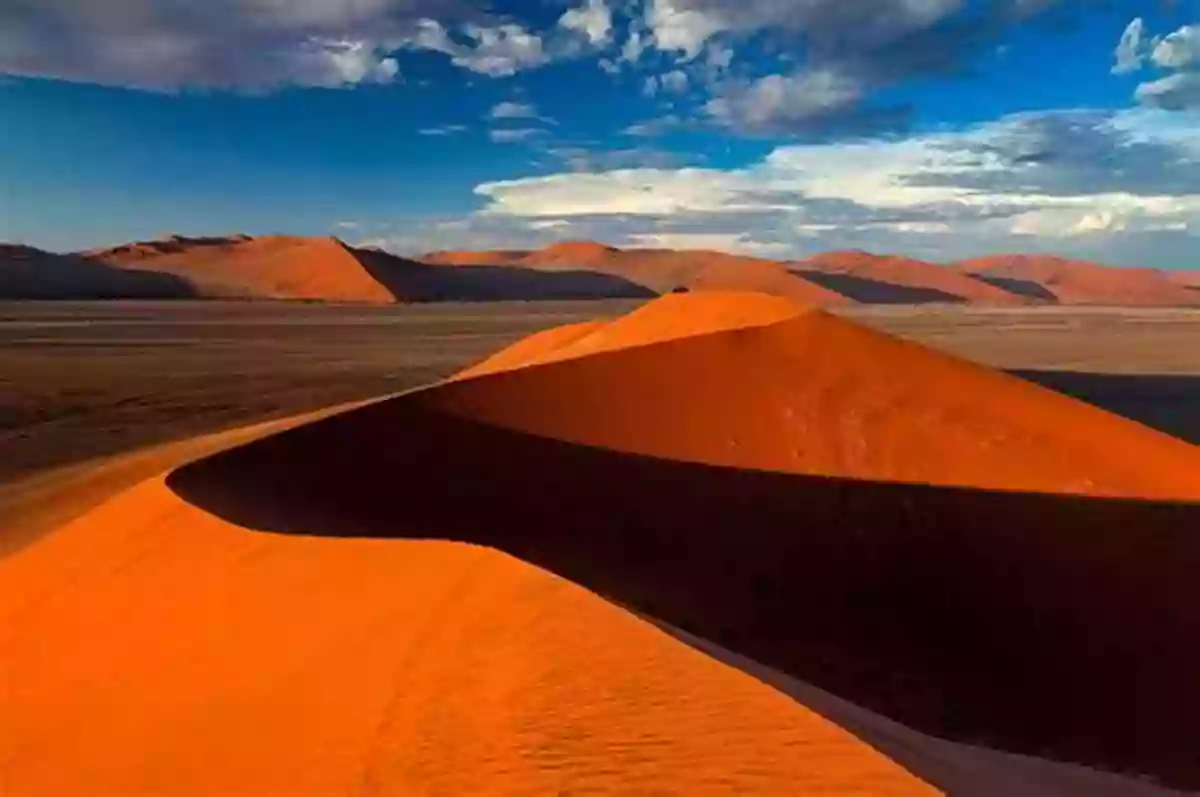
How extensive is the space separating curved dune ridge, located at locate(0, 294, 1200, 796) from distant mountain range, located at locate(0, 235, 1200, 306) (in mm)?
67351

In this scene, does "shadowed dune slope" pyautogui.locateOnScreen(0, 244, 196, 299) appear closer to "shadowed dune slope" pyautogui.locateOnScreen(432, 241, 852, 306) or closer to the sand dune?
the sand dune

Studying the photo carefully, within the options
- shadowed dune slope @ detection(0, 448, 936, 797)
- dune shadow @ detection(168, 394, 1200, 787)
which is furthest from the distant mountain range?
shadowed dune slope @ detection(0, 448, 936, 797)

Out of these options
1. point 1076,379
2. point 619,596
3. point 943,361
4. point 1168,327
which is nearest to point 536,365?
point 943,361

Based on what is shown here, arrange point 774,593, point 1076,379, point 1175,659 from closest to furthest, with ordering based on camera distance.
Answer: point 1175,659
point 774,593
point 1076,379

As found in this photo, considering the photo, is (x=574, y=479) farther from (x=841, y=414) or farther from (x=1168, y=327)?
(x=1168, y=327)

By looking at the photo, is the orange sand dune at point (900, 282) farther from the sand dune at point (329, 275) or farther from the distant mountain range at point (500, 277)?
the sand dune at point (329, 275)

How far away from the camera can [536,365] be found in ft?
54.2

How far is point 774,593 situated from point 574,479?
320 cm

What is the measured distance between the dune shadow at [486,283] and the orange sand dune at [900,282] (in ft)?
86.4

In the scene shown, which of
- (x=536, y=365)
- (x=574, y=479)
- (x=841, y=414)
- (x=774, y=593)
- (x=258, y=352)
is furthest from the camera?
(x=258, y=352)

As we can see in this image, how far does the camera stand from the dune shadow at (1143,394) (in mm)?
20862

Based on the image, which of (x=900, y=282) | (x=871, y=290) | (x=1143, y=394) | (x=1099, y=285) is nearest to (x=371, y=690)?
(x=1143, y=394)

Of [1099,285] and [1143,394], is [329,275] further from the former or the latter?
[1099,285]

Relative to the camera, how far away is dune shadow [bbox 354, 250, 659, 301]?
4456 inches
